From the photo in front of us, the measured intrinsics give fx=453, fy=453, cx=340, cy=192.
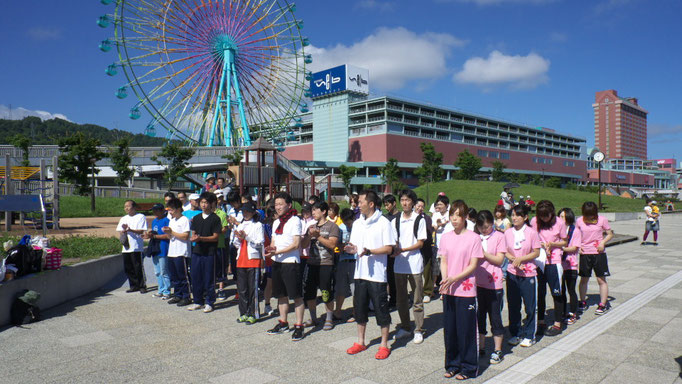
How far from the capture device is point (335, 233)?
6.21 metres

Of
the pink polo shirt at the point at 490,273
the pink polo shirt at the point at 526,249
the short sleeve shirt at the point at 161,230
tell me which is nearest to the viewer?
the pink polo shirt at the point at 490,273

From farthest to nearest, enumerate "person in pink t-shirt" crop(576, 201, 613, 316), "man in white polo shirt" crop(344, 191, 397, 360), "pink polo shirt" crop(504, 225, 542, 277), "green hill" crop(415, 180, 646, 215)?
"green hill" crop(415, 180, 646, 215), "person in pink t-shirt" crop(576, 201, 613, 316), "pink polo shirt" crop(504, 225, 542, 277), "man in white polo shirt" crop(344, 191, 397, 360)

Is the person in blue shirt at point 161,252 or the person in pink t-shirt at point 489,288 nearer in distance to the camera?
the person in pink t-shirt at point 489,288

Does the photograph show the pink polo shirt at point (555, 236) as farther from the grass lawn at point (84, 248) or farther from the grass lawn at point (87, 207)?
the grass lawn at point (87, 207)

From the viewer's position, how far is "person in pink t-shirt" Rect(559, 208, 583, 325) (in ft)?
21.1

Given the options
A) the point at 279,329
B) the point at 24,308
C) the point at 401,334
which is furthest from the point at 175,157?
the point at 401,334

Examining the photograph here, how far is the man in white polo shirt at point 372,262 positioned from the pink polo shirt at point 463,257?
0.83 metres

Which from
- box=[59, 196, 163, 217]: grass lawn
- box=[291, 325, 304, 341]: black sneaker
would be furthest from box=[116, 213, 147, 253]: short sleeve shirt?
box=[59, 196, 163, 217]: grass lawn

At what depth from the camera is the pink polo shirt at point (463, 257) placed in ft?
14.6

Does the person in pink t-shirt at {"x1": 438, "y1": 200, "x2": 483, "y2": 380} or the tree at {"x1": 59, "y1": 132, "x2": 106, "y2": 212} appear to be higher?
the tree at {"x1": 59, "y1": 132, "x2": 106, "y2": 212}

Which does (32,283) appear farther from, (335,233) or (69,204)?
(69,204)

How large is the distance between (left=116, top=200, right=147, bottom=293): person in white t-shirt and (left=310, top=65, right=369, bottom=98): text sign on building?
7667 cm

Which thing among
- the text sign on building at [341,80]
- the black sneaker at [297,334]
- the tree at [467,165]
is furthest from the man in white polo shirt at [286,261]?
the text sign on building at [341,80]

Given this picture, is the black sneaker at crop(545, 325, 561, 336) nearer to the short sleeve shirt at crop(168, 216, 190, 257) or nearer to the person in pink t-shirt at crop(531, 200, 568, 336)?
the person in pink t-shirt at crop(531, 200, 568, 336)
